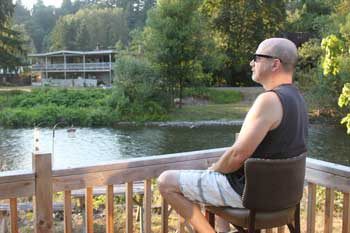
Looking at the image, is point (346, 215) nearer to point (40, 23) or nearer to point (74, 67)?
point (74, 67)

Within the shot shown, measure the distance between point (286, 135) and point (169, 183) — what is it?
0.54m

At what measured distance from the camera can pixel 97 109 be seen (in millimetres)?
22062

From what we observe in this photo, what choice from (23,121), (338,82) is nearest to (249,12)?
(338,82)

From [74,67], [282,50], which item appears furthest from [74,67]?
[282,50]

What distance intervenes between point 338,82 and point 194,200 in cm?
1914

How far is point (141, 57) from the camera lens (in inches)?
961

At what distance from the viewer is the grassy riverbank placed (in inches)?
844

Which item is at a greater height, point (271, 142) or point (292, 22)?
point (292, 22)

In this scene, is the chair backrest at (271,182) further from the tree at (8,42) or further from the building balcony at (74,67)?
the building balcony at (74,67)

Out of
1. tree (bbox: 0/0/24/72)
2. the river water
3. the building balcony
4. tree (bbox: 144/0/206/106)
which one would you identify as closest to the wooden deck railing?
the river water

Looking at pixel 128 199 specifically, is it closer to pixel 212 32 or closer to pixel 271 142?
pixel 271 142

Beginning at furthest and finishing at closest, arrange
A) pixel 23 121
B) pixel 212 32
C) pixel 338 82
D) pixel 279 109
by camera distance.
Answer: pixel 212 32, pixel 23 121, pixel 338 82, pixel 279 109

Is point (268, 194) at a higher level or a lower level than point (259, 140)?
lower

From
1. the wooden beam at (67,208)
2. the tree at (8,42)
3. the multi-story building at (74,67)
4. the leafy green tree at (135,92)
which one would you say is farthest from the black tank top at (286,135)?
the multi-story building at (74,67)
